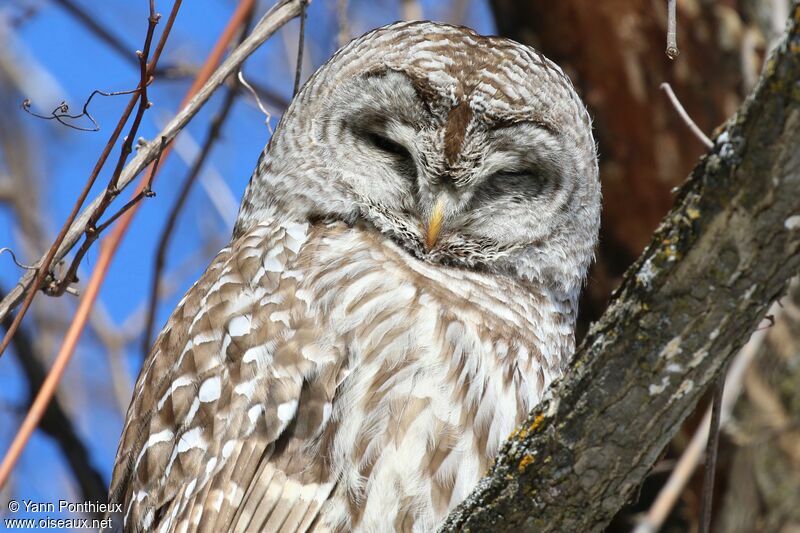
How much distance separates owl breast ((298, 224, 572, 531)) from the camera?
2570 mm

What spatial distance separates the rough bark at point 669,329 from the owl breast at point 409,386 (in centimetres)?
61

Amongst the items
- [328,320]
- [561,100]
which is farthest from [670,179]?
[328,320]

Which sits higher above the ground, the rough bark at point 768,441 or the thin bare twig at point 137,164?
the thin bare twig at point 137,164

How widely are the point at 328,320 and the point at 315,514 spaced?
50cm

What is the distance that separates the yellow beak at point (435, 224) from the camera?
2965mm

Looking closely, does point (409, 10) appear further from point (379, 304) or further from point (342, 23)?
point (379, 304)

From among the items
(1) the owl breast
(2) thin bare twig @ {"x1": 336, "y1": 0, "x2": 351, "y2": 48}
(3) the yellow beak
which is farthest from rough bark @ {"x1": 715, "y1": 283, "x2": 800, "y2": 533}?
(2) thin bare twig @ {"x1": 336, "y1": 0, "x2": 351, "y2": 48}

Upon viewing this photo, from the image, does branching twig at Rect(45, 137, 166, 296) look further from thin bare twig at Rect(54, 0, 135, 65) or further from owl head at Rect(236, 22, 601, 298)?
thin bare twig at Rect(54, 0, 135, 65)

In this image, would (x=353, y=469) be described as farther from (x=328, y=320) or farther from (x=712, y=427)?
(x=712, y=427)

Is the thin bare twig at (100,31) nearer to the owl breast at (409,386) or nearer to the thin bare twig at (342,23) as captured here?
the thin bare twig at (342,23)

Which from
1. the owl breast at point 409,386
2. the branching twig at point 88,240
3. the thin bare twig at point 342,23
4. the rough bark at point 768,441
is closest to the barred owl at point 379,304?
the owl breast at point 409,386

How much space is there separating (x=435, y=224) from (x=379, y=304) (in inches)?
14.1

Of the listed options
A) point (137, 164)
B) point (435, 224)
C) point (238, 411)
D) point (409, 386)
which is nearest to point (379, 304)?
point (409, 386)

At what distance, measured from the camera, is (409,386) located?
8.63ft
